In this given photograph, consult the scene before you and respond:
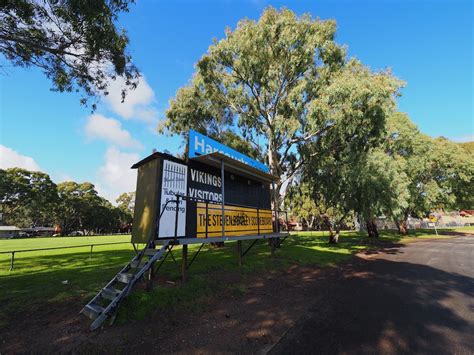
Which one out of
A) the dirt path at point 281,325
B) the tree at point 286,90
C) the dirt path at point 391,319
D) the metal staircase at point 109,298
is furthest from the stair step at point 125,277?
the tree at point 286,90

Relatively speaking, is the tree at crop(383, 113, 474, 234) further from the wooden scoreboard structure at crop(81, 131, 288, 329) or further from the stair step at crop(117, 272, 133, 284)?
the stair step at crop(117, 272, 133, 284)

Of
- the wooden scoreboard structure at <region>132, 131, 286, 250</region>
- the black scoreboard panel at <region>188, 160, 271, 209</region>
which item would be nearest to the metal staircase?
the wooden scoreboard structure at <region>132, 131, 286, 250</region>

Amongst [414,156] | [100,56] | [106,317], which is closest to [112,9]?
[100,56]

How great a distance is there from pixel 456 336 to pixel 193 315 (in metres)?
4.93

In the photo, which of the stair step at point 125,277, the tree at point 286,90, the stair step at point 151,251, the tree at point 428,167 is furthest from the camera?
the tree at point 428,167

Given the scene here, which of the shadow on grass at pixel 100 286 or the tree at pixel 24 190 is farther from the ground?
the tree at pixel 24 190

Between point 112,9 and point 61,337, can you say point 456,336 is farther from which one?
point 112,9

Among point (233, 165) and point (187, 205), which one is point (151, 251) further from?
point (233, 165)

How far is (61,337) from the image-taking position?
14.6 feet

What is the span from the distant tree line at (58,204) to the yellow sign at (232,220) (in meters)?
50.8

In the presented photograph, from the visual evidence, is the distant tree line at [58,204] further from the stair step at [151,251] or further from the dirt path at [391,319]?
the dirt path at [391,319]

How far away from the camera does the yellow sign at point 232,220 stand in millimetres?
8875

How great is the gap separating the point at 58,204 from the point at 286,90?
5647 centimetres

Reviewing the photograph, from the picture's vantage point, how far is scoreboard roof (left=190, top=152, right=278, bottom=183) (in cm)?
852
